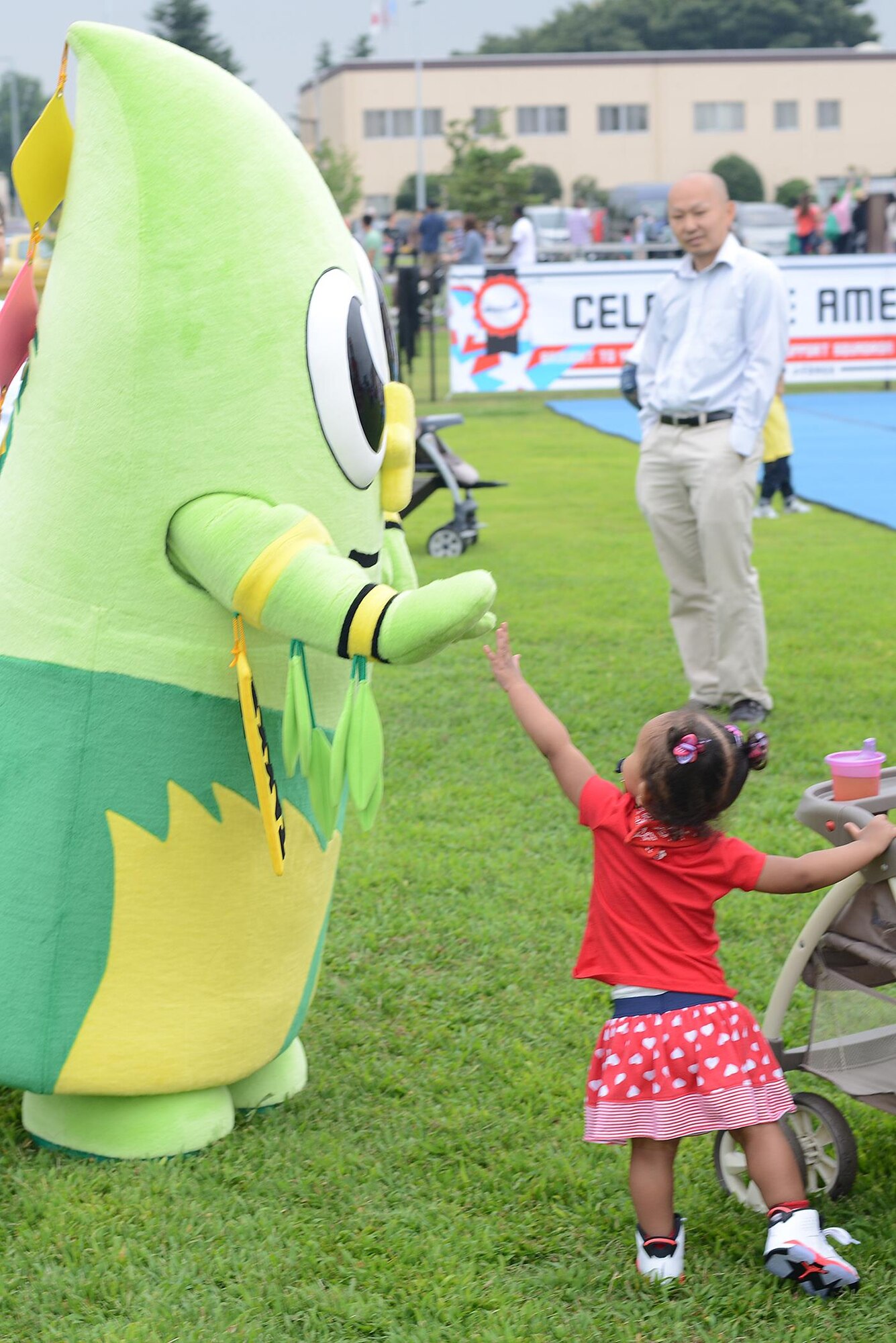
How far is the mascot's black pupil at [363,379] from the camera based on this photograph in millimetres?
3076

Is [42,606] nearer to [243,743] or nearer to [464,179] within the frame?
[243,743]

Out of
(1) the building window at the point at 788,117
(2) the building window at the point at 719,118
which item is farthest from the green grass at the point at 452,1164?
(1) the building window at the point at 788,117

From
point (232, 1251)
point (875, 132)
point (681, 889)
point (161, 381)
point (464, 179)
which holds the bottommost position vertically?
point (232, 1251)

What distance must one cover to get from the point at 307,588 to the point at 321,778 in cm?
41

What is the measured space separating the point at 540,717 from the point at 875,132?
256 ft

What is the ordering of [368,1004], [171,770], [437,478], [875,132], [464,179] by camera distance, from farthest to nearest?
[875,132] → [464,179] → [437,478] → [368,1004] → [171,770]

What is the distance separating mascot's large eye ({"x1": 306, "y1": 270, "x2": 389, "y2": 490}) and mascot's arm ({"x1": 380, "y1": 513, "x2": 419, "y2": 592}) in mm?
343

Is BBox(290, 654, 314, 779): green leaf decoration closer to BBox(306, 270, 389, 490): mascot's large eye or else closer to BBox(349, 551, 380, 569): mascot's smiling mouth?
BBox(349, 551, 380, 569): mascot's smiling mouth

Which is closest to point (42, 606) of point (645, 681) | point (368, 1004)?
point (368, 1004)

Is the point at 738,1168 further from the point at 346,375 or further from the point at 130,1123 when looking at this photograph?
the point at 346,375

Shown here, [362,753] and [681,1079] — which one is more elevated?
[362,753]

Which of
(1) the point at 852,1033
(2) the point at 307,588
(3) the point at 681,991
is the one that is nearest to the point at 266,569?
(2) the point at 307,588

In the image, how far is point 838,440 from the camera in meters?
15.0

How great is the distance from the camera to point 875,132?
73500 millimetres
